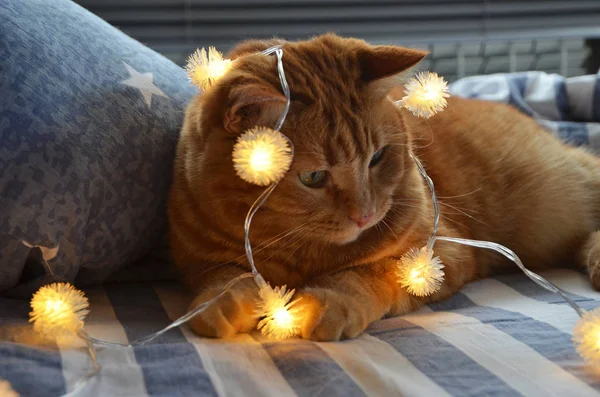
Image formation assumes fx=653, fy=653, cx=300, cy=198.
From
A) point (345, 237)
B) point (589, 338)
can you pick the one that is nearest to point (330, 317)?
point (345, 237)

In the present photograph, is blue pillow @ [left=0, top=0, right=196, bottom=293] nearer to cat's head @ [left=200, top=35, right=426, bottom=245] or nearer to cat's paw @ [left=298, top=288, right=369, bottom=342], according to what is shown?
cat's head @ [left=200, top=35, right=426, bottom=245]

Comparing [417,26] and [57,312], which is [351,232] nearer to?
[57,312]

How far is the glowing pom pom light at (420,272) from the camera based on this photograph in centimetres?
138

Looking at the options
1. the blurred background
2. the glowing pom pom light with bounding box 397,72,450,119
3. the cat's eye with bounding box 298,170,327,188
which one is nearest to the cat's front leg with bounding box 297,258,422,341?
the cat's eye with bounding box 298,170,327,188

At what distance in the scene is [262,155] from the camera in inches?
45.3

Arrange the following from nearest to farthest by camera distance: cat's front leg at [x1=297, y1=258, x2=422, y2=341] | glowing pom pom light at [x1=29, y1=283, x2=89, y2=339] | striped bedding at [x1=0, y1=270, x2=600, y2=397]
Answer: striped bedding at [x1=0, y1=270, x2=600, y2=397] < glowing pom pom light at [x1=29, y1=283, x2=89, y2=339] < cat's front leg at [x1=297, y1=258, x2=422, y2=341]

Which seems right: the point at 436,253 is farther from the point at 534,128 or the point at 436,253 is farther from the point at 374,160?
the point at 534,128

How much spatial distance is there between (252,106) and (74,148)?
398mm

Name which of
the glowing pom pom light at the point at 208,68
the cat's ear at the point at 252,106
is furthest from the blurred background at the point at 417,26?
the cat's ear at the point at 252,106

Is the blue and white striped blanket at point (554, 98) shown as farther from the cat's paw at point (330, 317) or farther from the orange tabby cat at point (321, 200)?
the cat's paw at point (330, 317)

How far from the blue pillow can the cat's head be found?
256 millimetres

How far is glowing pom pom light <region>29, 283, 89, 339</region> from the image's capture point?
1.14m

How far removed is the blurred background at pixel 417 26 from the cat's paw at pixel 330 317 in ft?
6.45

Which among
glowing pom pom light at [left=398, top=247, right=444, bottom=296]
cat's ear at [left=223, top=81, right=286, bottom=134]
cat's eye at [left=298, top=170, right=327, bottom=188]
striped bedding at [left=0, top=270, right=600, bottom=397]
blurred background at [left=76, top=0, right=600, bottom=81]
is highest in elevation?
blurred background at [left=76, top=0, right=600, bottom=81]
